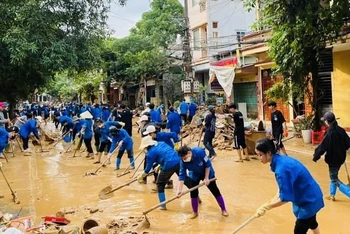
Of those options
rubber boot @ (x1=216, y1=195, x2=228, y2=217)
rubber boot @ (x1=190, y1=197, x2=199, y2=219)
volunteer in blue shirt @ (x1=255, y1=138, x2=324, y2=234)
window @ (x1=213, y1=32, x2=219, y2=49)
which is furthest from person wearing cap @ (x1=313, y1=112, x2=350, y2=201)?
window @ (x1=213, y1=32, x2=219, y2=49)

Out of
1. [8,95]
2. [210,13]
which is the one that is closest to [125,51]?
[210,13]

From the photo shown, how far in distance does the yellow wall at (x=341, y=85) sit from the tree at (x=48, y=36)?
360 inches

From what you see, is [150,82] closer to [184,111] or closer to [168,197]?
[184,111]

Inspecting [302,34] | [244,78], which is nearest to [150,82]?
[244,78]

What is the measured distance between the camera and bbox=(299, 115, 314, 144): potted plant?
13680 mm

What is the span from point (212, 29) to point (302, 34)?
15195mm

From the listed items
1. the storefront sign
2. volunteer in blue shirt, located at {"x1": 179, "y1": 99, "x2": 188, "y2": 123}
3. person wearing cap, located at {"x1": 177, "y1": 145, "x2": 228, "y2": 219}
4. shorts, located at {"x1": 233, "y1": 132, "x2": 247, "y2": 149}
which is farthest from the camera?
the storefront sign

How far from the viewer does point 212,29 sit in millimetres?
26828

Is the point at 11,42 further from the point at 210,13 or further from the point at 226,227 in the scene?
the point at 210,13

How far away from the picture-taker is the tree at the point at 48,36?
539 inches

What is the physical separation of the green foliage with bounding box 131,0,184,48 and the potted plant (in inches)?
599

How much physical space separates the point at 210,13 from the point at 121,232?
22.5 metres

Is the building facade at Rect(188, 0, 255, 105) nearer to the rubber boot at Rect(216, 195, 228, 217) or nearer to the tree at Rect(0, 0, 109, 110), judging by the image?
the tree at Rect(0, 0, 109, 110)

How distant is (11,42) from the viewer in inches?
521
